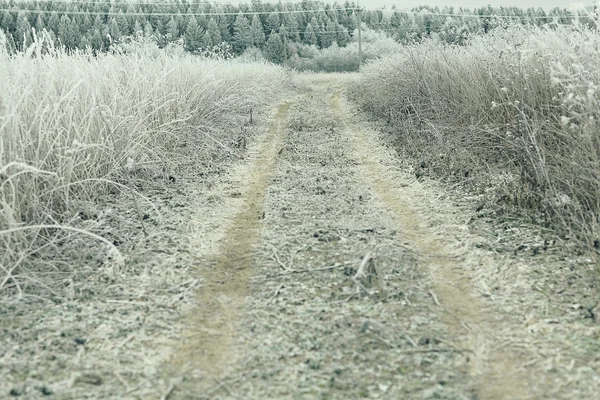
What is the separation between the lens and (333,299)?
3127mm

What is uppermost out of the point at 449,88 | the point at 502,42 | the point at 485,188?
the point at 502,42

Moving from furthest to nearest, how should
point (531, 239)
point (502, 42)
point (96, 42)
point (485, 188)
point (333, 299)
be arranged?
point (96, 42) → point (502, 42) → point (485, 188) → point (531, 239) → point (333, 299)

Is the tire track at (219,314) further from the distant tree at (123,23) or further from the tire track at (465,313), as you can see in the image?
the distant tree at (123,23)

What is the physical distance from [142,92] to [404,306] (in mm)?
4410

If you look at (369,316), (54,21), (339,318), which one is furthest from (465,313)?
(54,21)

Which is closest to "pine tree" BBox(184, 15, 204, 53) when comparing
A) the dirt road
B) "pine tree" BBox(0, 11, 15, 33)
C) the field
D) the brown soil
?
"pine tree" BBox(0, 11, 15, 33)

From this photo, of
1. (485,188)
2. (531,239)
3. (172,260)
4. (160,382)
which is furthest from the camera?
(485,188)

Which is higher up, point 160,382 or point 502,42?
point 502,42

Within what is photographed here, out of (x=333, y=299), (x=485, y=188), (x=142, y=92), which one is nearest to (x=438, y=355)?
(x=333, y=299)

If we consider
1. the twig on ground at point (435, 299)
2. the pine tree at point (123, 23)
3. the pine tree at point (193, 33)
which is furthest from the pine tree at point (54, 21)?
the twig on ground at point (435, 299)

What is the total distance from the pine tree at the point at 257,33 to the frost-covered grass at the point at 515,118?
65.9 meters

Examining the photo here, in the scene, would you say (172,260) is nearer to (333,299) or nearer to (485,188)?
(333,299)

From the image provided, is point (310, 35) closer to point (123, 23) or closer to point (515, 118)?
point (123, 23)

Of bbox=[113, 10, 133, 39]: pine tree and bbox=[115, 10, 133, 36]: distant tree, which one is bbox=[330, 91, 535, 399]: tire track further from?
bbox=[113, 10, 133, 39]: pine tree
